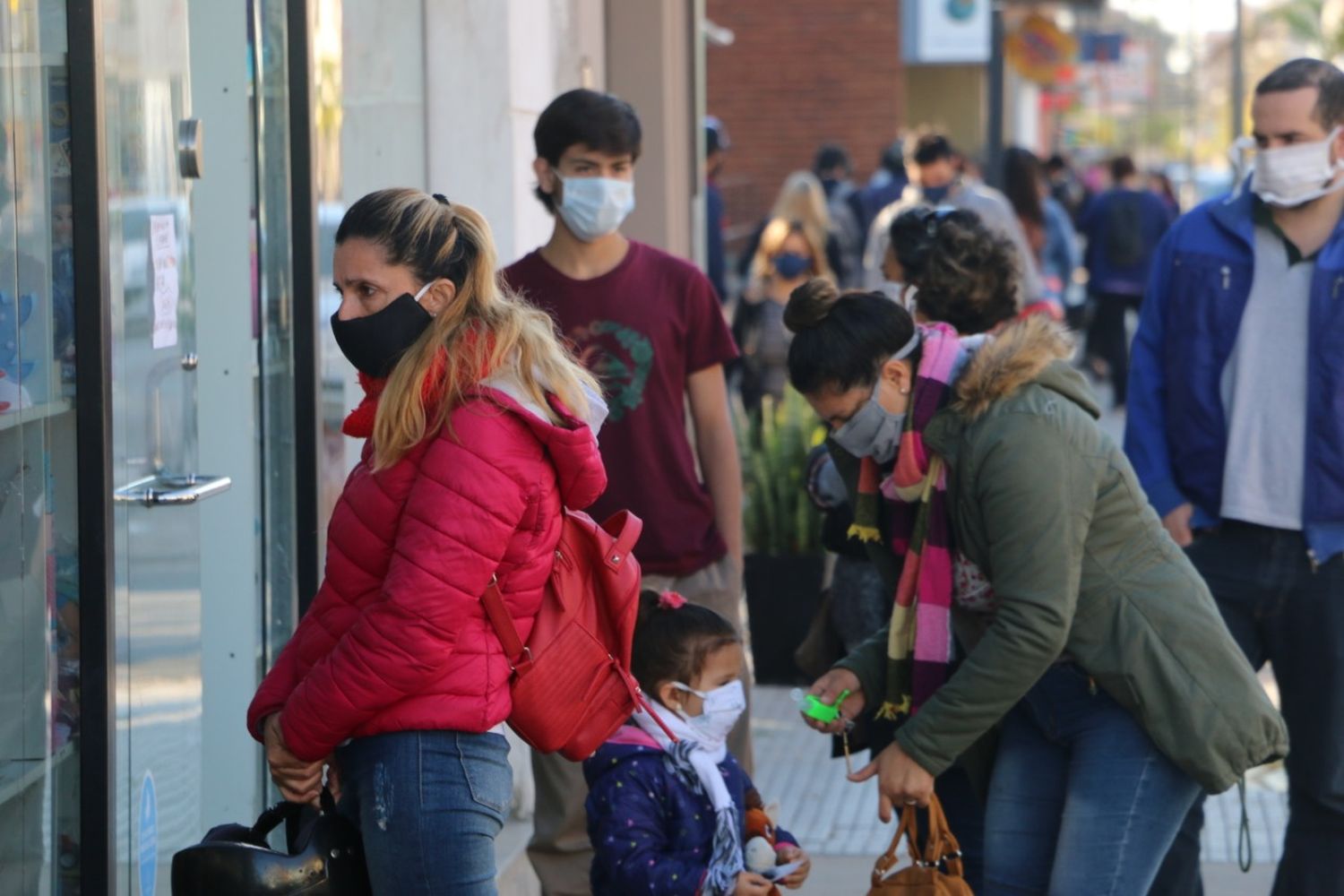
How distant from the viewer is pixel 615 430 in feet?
15.4

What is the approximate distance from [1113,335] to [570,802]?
12.4 meters

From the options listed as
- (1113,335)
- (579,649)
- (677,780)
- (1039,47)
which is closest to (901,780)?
(677,780)

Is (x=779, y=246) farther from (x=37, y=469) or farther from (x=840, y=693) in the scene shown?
(x=37, y=469)

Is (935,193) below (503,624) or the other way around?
the other way around

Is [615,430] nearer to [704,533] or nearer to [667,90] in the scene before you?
[704,533]

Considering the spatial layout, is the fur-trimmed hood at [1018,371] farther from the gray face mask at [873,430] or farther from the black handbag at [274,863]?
the black handbag at [274,863]

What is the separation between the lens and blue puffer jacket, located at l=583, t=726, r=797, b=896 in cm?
355

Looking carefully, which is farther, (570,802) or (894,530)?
(570,802)

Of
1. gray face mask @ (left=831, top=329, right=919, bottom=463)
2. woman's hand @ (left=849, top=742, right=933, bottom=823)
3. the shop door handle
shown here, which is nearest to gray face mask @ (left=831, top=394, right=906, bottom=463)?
gray face mask @ (left=831, top=329, right=919, bottom=463)

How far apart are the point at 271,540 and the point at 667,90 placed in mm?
3067

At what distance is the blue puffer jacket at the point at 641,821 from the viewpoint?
3553mm

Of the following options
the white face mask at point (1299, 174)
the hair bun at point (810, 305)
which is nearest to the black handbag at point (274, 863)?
the hair bun at point (810, 305)

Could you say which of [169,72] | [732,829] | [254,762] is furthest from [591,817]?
[169,72]

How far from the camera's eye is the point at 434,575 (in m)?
2.90
